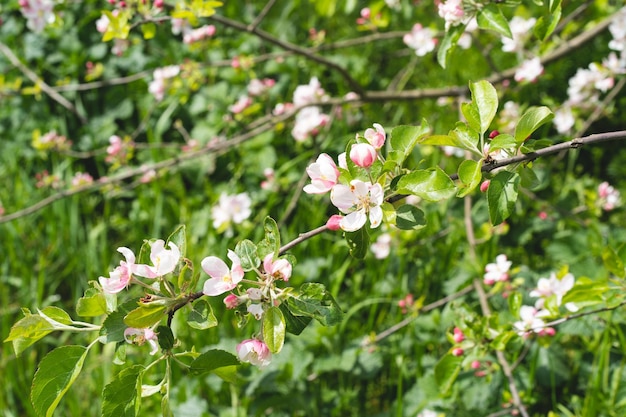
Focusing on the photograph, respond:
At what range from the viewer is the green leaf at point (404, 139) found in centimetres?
83

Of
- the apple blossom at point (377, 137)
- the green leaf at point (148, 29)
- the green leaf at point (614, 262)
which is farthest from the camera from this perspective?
the green leaf at point (148, 29)

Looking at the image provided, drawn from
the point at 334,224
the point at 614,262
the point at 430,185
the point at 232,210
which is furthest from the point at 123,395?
the point at 232,210

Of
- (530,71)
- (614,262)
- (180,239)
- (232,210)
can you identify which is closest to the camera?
(180,239)

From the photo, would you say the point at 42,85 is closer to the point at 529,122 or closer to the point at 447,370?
the point at 447,370

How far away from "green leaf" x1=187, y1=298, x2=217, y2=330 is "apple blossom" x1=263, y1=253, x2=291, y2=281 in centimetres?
9

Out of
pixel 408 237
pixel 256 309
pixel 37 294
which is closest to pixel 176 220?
pixel 37 294

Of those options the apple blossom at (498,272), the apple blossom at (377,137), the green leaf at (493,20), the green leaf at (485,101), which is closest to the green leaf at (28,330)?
the apple blossom at (377,137)

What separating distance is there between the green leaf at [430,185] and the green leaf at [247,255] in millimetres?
228

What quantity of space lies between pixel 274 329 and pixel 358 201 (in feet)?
0.64

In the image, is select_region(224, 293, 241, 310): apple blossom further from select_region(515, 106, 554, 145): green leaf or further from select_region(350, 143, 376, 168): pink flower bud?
select_region(515, 106, 554, 145): green leaf

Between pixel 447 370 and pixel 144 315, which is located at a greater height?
pixel 144 315

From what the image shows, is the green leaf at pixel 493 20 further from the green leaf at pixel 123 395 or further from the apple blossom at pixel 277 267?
the green leaf at pixel 123 395

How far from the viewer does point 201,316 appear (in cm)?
83

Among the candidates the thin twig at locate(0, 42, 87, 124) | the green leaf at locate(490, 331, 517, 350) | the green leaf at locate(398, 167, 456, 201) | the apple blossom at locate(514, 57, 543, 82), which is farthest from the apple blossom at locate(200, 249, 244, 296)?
the thin twig at locate(0, 42, 87, 124)
